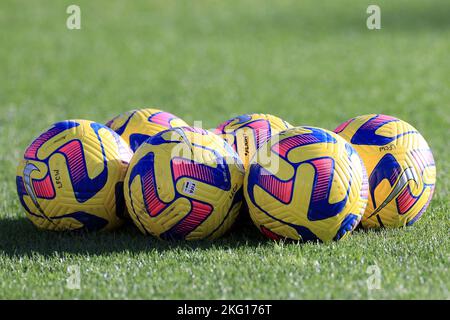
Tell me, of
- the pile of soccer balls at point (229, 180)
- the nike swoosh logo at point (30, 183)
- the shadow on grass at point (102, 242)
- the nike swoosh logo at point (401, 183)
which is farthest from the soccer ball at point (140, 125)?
the nike swoosh logo at point (401, 183)

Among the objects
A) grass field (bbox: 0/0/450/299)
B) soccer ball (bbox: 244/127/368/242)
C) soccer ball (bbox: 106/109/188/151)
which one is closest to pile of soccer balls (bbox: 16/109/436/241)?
soccer ball (bbox: 244/127/368/242)

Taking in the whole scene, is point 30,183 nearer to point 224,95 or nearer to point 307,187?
point 307,187

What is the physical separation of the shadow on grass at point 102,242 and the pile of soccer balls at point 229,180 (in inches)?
3.4

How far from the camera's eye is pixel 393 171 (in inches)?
250

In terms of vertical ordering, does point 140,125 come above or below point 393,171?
above

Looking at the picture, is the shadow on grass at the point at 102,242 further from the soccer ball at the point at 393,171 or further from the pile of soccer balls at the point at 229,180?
the soccer ball at the point at 393,171

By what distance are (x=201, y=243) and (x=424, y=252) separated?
5.72 feet

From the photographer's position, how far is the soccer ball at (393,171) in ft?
20.9

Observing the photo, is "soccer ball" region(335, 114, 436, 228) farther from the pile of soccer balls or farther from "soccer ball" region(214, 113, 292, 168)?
"soccer ball" region(214, 113, 292, 168)

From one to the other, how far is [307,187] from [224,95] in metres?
8.32

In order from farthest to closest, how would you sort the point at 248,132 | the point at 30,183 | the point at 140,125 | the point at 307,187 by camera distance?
the point at 140,125 < the point at 248,132 < the point at 30,183 < the point at 307,187

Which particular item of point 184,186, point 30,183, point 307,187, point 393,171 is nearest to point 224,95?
point 30,183
